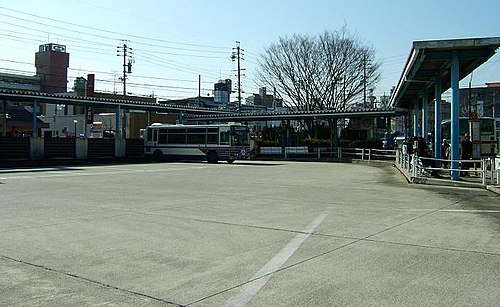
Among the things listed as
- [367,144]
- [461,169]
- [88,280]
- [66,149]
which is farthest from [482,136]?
[88,280]

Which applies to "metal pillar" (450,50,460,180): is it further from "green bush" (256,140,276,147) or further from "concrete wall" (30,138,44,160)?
"green bush" (256,140,276,147)

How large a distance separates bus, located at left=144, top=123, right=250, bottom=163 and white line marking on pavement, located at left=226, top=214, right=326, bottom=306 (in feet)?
95.4

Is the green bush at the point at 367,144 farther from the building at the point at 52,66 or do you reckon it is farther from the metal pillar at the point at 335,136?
the building at the point at 52,66

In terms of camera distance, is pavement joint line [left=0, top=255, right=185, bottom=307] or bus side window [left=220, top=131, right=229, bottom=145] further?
bus side window [left=220, top=131, right=229, bottom=145]

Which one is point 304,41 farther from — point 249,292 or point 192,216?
point 249,292

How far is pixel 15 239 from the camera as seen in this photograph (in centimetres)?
850

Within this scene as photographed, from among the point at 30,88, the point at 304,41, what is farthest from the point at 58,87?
the point at 304,41

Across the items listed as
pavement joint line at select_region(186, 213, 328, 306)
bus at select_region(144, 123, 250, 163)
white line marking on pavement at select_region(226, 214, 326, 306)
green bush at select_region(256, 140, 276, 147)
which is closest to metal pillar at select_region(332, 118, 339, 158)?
green bush at select_region(256, 140, 276, 147)

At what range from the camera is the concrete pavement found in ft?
18.4

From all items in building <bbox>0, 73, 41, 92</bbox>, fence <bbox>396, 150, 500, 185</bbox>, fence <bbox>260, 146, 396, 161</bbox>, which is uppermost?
building <bbox>0, 73, 41, 92</bbox>

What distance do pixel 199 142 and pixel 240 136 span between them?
10.8 ft

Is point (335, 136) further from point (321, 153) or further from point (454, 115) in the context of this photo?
point (454, 115)

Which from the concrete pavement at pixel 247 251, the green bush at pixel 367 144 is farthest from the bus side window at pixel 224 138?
the concrete pavement at pixel 247 251

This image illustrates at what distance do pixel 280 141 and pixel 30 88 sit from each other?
60156 millimetres
